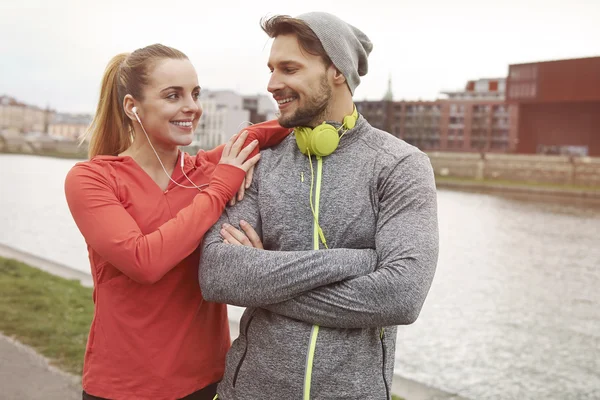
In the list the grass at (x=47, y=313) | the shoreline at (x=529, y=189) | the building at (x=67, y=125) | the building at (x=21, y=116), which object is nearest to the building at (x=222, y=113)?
the shoreline at (x=529, y=189)

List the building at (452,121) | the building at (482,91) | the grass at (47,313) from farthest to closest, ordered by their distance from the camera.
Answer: the building at (482,91), the building at (452,121), the grass at (47,313)

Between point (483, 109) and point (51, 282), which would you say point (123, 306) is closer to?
point (51, 282)

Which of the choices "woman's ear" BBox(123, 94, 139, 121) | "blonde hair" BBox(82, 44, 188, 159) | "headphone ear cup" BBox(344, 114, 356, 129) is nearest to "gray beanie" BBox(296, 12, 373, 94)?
"headphone ear cup" BBox(344, 114, 356, 129)

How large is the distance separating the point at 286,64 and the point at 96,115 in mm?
811

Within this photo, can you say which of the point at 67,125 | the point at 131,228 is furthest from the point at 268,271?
the point at 67,125

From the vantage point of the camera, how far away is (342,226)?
1947mm

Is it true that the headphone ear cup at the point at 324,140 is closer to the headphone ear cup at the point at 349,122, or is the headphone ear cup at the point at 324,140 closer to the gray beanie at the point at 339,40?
the headphone ear cup at the point at 349,122

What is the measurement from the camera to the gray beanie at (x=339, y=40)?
1.96 meters

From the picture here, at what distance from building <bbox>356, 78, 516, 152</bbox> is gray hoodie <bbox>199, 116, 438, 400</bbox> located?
72743 millimetres

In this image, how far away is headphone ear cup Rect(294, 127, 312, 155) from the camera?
200 cm

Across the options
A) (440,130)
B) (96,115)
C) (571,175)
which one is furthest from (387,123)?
(96,115)

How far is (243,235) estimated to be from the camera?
2.03 meters

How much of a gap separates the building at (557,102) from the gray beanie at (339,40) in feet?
183

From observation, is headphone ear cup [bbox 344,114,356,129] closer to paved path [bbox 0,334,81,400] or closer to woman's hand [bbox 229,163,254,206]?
woman's hand [bbox 229,163,254,206]
